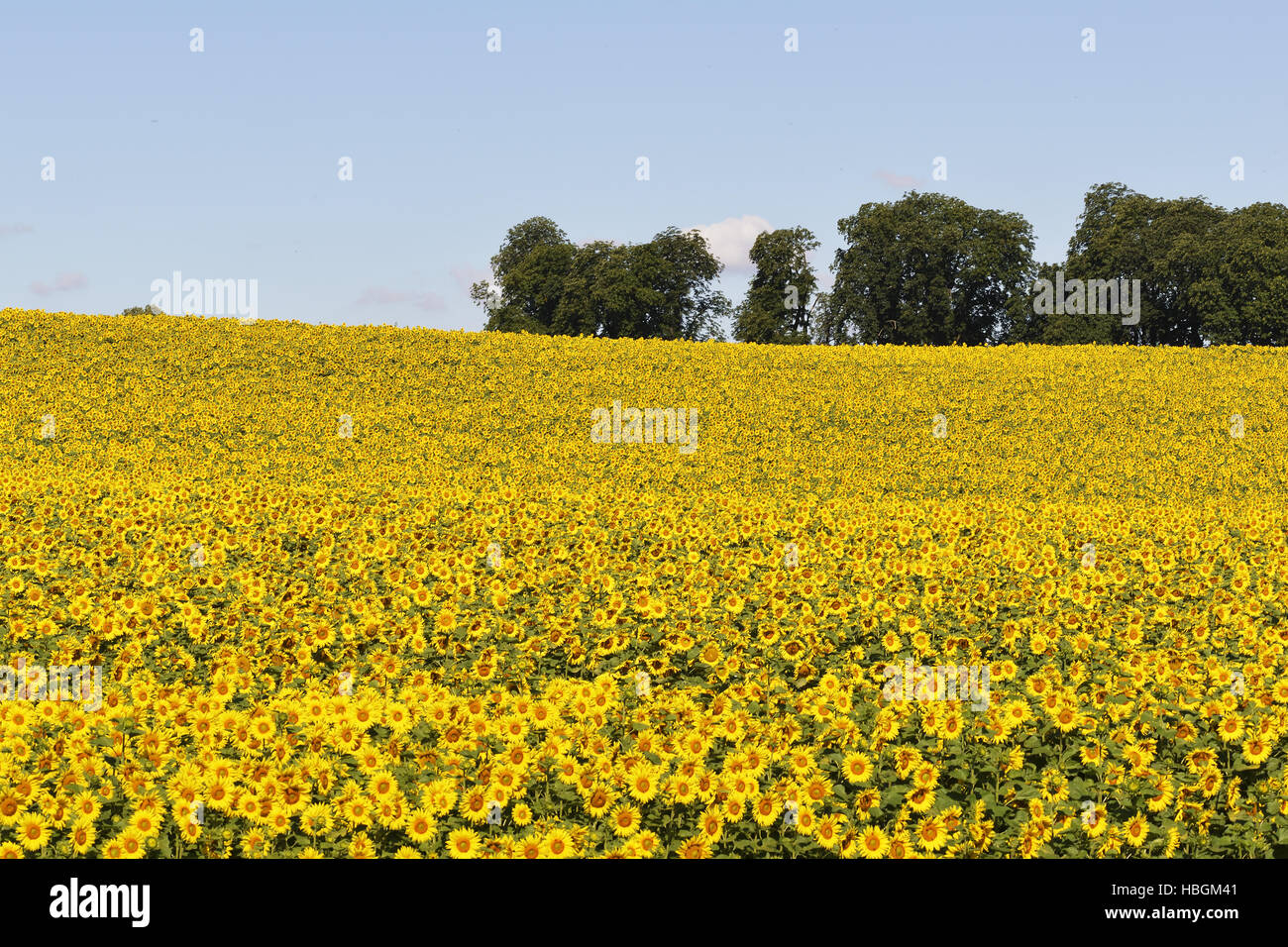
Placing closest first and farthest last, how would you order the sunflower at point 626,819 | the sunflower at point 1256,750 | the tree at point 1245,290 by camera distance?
the sunflower at point 626,819 → the sunflower at point 1256,750 → the tree at point 1245,290

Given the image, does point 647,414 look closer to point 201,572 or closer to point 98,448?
point 98,448

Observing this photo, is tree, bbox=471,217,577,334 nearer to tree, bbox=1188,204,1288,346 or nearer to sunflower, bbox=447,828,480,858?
tree, bbox=1188,204,1288,346

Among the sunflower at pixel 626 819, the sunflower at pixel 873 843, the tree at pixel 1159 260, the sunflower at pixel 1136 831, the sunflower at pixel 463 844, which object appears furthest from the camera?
the tree at pixel 1159 260

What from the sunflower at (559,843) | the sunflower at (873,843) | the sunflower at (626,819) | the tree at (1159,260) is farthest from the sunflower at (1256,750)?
the tree at (1159,260)

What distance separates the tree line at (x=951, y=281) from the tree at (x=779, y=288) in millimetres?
102

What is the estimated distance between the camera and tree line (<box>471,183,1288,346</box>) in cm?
6088

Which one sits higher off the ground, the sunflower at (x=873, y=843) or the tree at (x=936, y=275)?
the tree at (x=936, y=275)

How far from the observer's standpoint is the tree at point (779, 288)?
74.6 metres

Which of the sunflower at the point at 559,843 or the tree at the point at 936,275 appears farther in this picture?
the tree at the point at 936,275

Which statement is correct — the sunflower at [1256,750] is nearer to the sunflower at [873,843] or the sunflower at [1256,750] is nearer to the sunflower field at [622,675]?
the sunflower field at [622,675]

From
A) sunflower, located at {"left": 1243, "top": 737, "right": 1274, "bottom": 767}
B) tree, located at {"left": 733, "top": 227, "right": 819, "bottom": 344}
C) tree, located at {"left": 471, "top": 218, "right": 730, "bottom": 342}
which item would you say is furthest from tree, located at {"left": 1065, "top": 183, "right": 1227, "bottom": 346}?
sunflower, located at {"left": 1243, "top": 737, "right": 1274, "bottom": 767}

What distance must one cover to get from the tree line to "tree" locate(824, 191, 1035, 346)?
0.09 meters

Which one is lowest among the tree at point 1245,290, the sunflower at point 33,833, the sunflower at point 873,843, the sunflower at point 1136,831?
the sunflower at point 1136,831

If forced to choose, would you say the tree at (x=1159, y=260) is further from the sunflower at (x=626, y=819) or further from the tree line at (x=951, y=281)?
the sunflower at (x=626, y=819)
